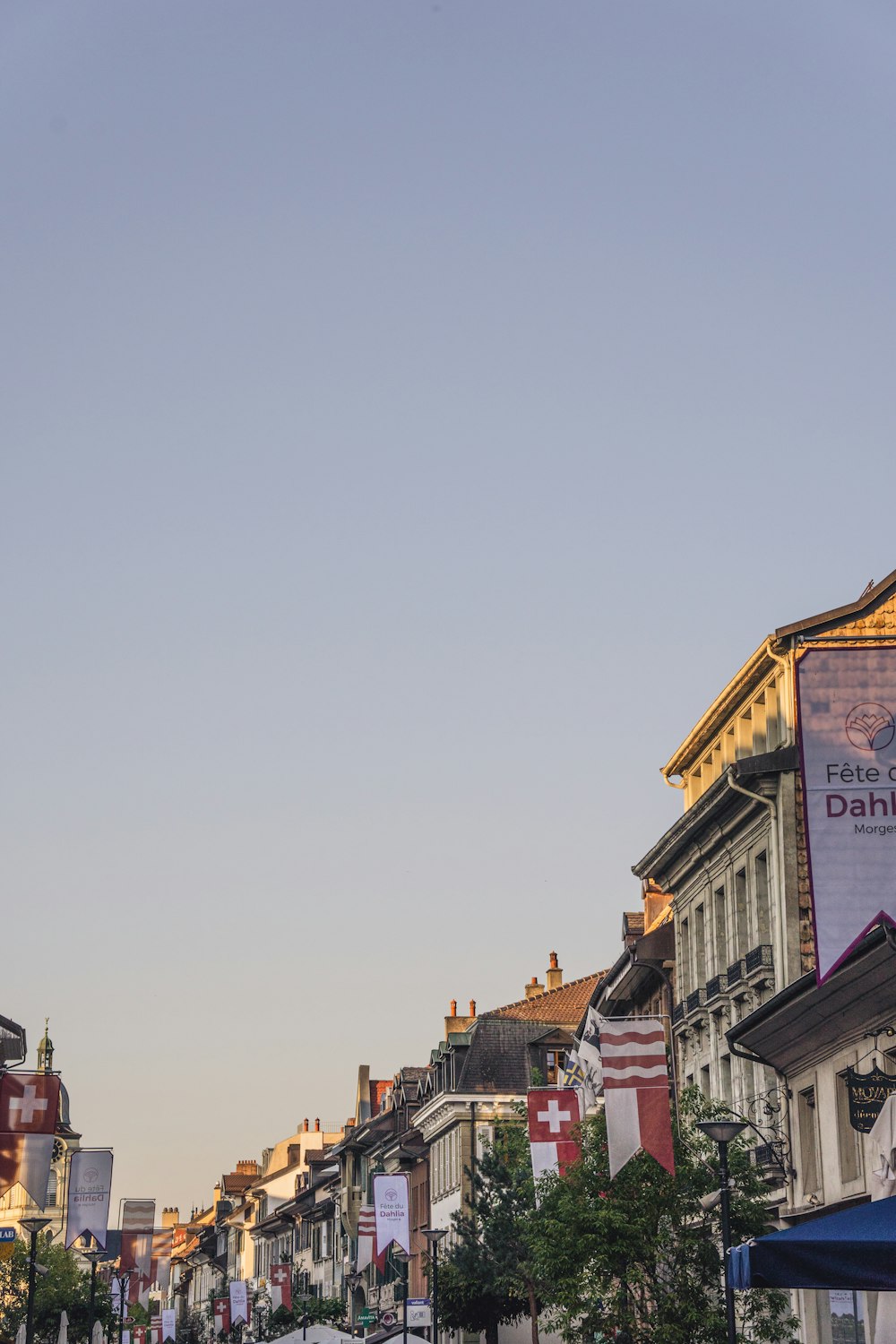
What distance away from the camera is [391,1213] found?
58.4 m

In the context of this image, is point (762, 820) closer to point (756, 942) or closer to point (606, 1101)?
point (756, 942)

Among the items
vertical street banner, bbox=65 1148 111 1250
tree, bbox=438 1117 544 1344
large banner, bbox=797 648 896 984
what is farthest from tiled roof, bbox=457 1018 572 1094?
large banner, bbox=797 648 896 984

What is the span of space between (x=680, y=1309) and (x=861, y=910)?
627 inches

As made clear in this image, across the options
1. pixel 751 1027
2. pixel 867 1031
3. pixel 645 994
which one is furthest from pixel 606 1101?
pixel 645 994

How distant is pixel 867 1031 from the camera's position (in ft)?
Answer: 97.1

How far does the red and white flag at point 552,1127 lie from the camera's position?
130ft

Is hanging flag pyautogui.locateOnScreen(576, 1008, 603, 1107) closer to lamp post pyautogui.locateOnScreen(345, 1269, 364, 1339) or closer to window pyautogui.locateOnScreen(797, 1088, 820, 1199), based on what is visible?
window pyautogui.locateOnScreen(797, 1088, 820, 1199)

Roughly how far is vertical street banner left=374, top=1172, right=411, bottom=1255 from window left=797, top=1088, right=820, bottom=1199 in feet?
82.3

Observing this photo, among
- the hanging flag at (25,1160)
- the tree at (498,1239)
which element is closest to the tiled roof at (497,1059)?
the tree at (498,1239)

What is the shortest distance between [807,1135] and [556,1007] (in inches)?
1938

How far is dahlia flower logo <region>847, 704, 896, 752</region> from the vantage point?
18.2 meters

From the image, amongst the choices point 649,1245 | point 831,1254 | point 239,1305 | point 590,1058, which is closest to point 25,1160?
point 649,1245

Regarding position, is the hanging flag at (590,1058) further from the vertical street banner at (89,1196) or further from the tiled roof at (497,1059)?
the tiled roof at (497,1059)

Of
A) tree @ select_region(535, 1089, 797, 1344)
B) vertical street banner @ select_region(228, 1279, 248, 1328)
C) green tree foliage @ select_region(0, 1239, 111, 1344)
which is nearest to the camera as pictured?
tree @ select_region(535, 1089, 797, 1344)
